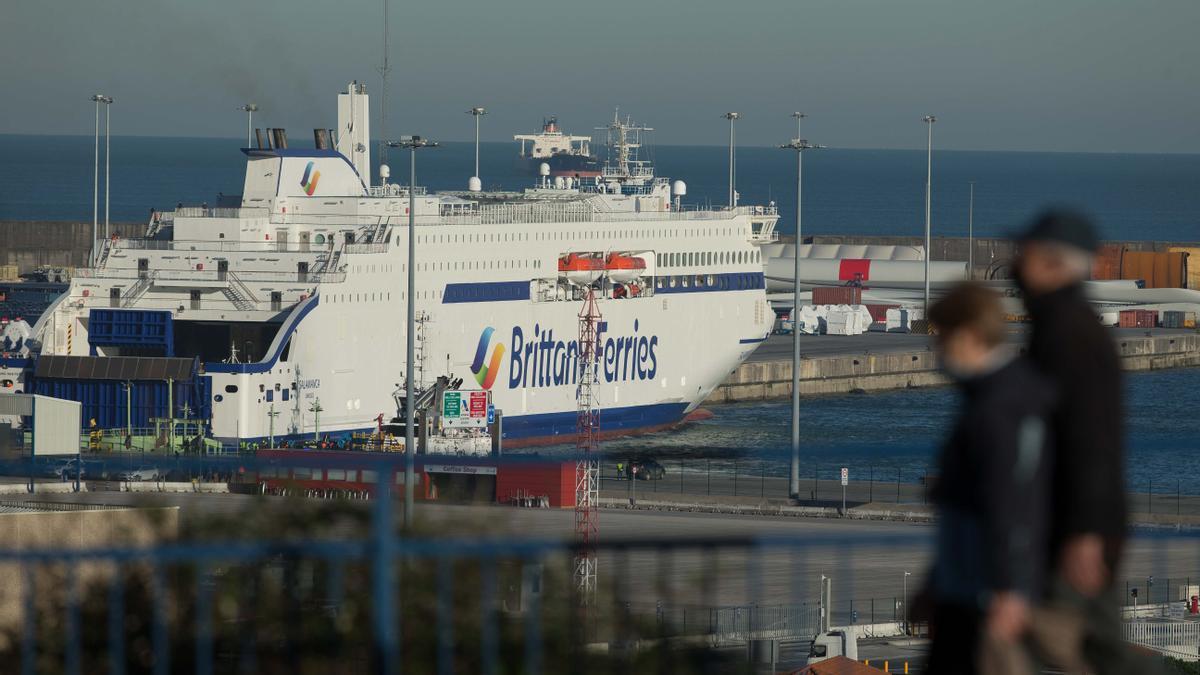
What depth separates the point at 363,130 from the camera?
1914 inches

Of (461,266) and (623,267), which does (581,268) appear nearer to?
(623,267)

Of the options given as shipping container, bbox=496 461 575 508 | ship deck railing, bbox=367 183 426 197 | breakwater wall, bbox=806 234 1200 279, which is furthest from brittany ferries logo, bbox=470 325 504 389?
breakwater wall, bbox=806 234 1200 279

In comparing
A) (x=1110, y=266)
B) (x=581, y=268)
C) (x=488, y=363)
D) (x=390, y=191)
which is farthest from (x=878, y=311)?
(x=488, y=363)

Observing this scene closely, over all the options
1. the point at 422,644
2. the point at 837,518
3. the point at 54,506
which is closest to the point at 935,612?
the point at 422,644

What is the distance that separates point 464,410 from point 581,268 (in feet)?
25.5

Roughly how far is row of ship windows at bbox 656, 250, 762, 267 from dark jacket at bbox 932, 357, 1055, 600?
137 ft

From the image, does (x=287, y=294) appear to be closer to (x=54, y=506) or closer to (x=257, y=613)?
(x=54, y=506)

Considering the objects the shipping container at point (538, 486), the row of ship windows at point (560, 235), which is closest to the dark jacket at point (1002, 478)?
the shipping container at point (538, 486)

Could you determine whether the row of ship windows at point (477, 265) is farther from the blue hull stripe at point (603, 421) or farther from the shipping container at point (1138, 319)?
the shipping container at point (1138, 319)

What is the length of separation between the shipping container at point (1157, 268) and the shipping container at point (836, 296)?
1169cm

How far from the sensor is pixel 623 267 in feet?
147

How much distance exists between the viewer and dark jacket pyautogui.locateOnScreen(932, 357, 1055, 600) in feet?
15.0

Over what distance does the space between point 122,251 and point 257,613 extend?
110 feet

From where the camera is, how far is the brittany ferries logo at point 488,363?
40.7 m
